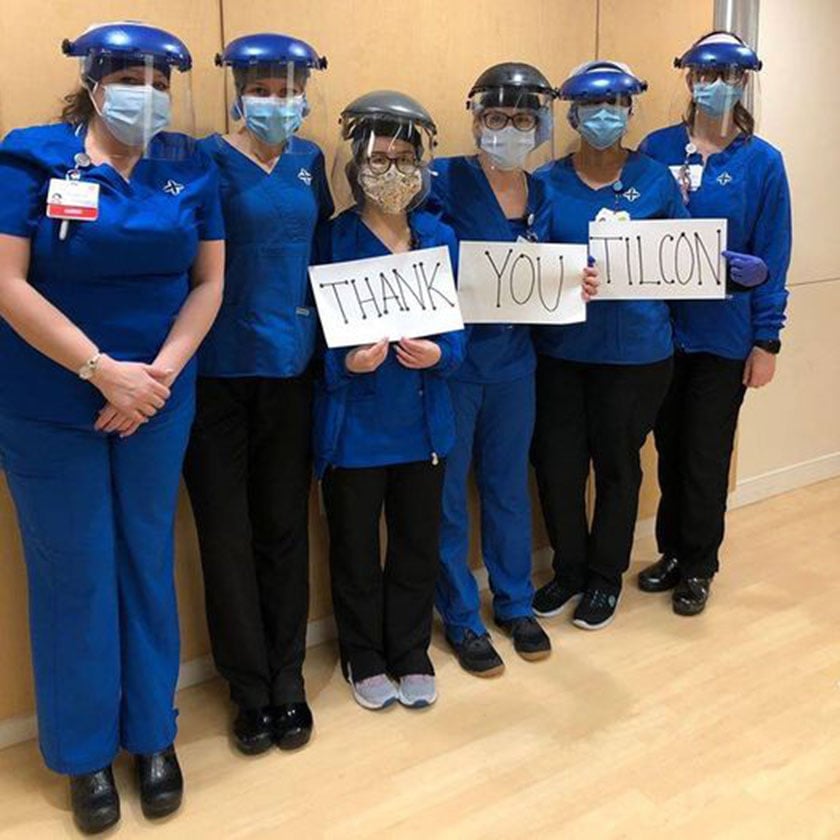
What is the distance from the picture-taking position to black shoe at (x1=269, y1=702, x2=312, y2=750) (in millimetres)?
2188

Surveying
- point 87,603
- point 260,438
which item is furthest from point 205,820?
point 260,438

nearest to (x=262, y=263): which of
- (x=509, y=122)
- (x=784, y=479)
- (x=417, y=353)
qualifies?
(x=417, y=353)

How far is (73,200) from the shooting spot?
160 centimetres

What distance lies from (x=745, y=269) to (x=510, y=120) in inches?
30.9

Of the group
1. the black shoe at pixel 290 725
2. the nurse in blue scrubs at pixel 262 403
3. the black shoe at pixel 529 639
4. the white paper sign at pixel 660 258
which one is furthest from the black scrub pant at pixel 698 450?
the black shoe at pixel 290 725

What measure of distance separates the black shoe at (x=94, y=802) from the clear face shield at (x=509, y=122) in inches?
65.0

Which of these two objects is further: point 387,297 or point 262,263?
point 387,297

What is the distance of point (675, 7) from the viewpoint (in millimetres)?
2936

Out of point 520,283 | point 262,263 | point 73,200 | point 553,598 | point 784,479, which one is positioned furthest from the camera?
point 784,479

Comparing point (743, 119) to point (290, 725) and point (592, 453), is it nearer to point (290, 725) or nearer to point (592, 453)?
point (592, 453)

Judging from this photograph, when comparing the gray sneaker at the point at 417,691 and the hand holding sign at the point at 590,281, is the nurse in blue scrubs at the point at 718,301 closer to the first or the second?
the hand holding sign at the point at 590,281

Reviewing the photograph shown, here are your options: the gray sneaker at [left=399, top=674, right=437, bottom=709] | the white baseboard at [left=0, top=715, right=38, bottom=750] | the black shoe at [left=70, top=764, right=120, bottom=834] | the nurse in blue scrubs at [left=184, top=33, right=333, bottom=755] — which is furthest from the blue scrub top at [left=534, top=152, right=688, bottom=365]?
the white baseboard at [left=0, top=715, right=38, bottom=750]

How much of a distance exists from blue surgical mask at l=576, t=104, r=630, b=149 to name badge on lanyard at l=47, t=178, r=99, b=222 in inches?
50.3

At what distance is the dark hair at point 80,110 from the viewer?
171 cm
